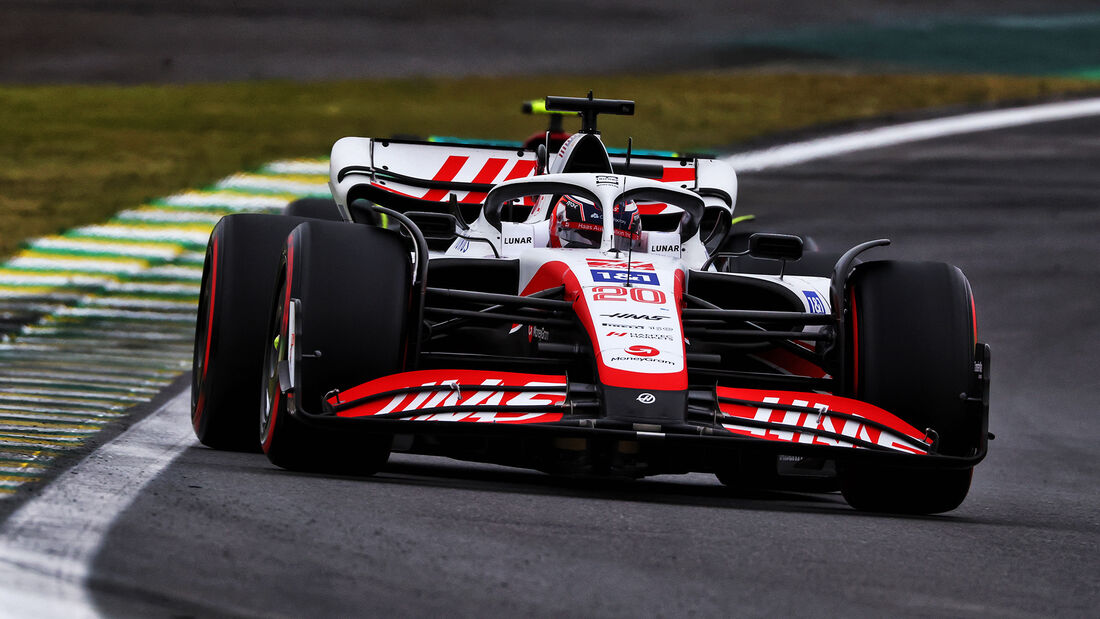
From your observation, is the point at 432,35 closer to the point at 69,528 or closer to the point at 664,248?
the point at 664,248

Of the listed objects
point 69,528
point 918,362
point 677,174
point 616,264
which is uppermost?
point 677,174

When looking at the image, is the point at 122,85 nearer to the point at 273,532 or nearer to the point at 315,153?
the point at 315,153

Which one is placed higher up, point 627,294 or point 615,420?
point 627,294

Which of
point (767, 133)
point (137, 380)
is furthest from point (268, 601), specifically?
point (767, 133)

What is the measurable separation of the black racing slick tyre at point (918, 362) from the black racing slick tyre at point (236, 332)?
256cm

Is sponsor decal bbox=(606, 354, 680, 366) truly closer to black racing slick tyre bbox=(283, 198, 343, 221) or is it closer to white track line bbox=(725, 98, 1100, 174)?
black racing slick tyre bbox=(283, 198, 343, 221)

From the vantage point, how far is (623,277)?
24.8 ft

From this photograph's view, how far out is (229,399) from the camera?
8.02 metres

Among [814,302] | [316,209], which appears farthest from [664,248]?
[316,209]

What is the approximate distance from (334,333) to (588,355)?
1.03 meters

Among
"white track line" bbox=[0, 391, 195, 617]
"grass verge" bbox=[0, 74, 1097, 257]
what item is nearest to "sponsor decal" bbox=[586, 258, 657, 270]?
"white track line" bbox=[0, 391, 195, 617]

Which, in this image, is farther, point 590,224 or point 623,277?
point 590,224

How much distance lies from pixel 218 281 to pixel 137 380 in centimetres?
296

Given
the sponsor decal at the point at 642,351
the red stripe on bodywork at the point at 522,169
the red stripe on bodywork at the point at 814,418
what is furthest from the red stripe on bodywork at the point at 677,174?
the sponsor decal at the point at 642,351
